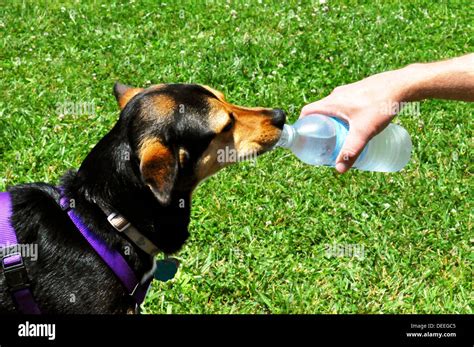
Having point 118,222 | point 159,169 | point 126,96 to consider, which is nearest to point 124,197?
point 118,222

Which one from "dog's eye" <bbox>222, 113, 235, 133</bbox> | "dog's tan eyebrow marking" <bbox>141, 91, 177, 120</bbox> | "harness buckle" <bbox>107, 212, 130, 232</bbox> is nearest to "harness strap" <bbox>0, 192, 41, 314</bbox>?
"harness buckle" <bbox>107, 212, 130, 232</bbox>

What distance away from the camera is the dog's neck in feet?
12.2

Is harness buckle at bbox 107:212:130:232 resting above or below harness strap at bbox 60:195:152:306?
above

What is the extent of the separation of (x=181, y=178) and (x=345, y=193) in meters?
2.43

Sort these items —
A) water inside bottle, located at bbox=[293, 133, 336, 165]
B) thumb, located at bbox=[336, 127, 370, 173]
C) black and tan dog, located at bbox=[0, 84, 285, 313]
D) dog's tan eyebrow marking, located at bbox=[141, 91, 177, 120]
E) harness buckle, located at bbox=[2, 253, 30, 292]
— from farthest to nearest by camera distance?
1. water inside bottle, located at bbox=[293, 133, 336, 165]
2. dog's tan eyebrow marking, located at bbox=[141, 91, 177, 120]
3. thumb, located at bbox=[336, 127, 370, 173]
4. black and tan dog, located at bbox=[0, 84, 285, 313]
5. harness buckle, located at bbox=[2, 253, 30, 292]

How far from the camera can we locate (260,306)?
4.99 m

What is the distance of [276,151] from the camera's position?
6.39 metres

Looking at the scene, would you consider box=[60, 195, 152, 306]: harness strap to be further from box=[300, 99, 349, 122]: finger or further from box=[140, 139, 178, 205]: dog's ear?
box=[300, 99, 349, 122]: finger

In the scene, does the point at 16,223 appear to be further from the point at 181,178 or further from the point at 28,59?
the point at 28,59

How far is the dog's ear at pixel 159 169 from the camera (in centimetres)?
350

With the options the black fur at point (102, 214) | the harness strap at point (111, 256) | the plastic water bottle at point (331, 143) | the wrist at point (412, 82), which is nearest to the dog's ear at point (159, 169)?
the black fur at point (102, 214)

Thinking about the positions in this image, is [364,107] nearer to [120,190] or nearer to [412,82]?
[412,82]

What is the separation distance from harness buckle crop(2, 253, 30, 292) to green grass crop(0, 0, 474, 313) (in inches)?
62.1

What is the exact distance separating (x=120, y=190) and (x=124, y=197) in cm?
5
